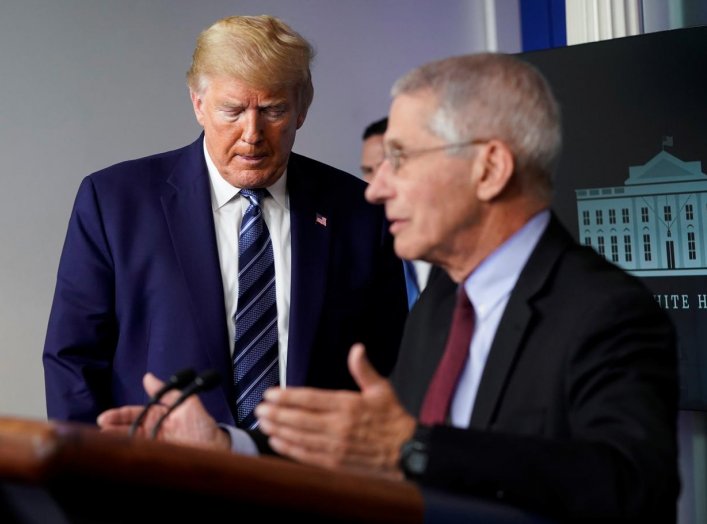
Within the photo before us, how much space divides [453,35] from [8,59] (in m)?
2.08

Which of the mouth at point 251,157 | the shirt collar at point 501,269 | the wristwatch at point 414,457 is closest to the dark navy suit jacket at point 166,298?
the mouth at point 251,157

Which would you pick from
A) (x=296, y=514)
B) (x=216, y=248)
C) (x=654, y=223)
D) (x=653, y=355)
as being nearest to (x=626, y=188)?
(x=654, y=223)

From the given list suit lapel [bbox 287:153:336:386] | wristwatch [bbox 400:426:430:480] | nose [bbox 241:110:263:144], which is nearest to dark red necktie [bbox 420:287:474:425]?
wristwatch [bbox 400:426:430:480]

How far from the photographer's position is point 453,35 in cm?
499

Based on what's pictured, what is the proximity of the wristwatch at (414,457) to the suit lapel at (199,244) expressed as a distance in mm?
1275

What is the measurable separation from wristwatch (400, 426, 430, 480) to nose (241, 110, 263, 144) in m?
1.38

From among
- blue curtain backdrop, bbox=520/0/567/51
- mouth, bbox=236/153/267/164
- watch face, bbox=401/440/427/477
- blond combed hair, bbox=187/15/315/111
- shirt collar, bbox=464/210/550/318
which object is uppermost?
blue curtain backdrop, bbox=520/0/567/51

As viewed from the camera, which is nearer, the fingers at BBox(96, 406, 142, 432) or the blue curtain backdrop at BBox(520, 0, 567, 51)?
the fingers at BBox(96, 406, 142, 432)

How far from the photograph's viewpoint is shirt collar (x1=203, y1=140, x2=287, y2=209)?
2.77m

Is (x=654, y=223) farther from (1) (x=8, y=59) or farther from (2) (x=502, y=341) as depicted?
(1) (x=8, y=59)

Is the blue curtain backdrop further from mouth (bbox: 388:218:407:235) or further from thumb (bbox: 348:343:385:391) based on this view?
thumb (bbox: 348:343:385:391)

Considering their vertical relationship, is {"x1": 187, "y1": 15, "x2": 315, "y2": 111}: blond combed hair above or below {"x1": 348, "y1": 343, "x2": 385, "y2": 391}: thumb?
above

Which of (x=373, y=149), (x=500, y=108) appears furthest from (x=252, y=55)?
(x=373, y=149)

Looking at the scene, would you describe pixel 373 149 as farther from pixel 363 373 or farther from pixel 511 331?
pixel 363 373
